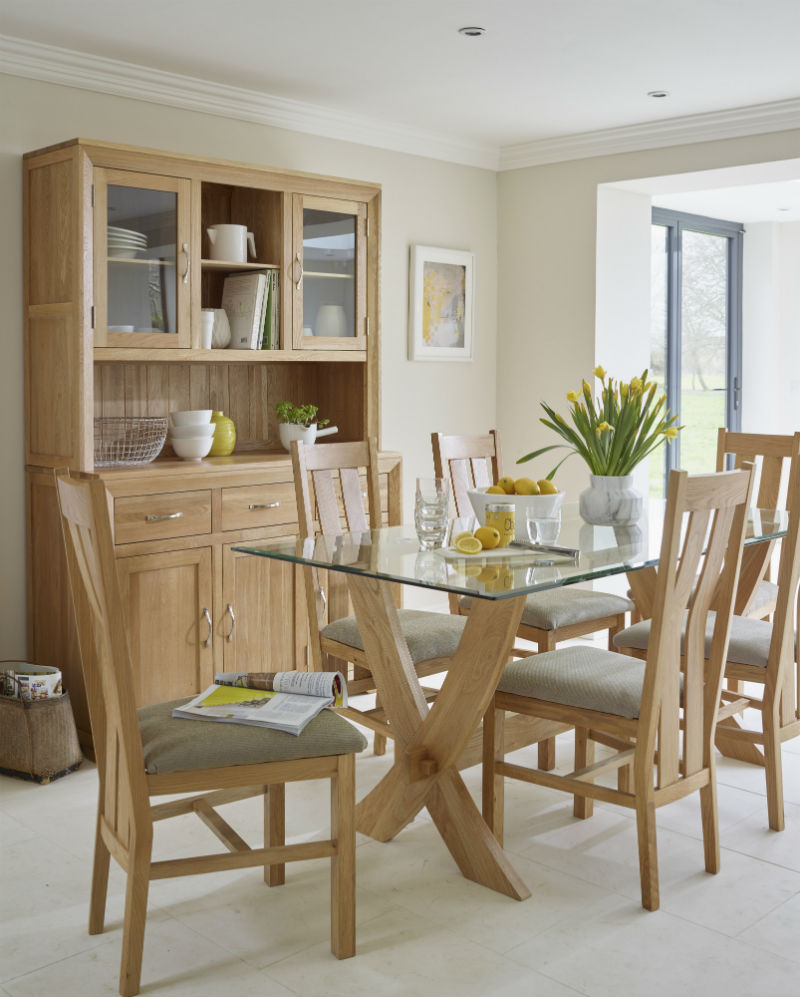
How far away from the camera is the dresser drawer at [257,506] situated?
152 inches

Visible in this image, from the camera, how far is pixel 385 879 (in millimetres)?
2713

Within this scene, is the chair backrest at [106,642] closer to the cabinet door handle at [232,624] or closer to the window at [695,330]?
the cabinet door handle at [232,624]

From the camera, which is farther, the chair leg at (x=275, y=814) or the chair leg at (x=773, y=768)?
the chair leg at (x=773, y=768)

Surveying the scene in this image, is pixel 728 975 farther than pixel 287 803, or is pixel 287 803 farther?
pixel 287 803

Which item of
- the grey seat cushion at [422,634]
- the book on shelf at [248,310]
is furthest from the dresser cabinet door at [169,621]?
the book on shelf at [248,310]

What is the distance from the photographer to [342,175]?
4812 millimetres

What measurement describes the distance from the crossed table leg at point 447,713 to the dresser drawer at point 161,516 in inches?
45.1

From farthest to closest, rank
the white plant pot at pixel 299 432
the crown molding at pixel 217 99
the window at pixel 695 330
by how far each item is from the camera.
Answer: the window at pixel 695 330 < the white plant pot at pixel 299 432 < the crown molding at pixel 217 99

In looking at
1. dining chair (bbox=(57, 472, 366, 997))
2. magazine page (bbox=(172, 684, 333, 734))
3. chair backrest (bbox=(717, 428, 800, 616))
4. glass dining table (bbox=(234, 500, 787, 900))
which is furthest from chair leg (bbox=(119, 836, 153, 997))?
chair backrest (bbox=(717, 428, 800, 616))

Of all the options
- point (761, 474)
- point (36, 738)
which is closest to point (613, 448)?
point (761, 474)

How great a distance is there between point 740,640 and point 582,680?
68cm

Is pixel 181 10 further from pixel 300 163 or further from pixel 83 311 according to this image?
pixel 300 163

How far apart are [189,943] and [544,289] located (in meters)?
3.85

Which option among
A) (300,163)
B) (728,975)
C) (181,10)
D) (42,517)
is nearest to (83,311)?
(42,517)
